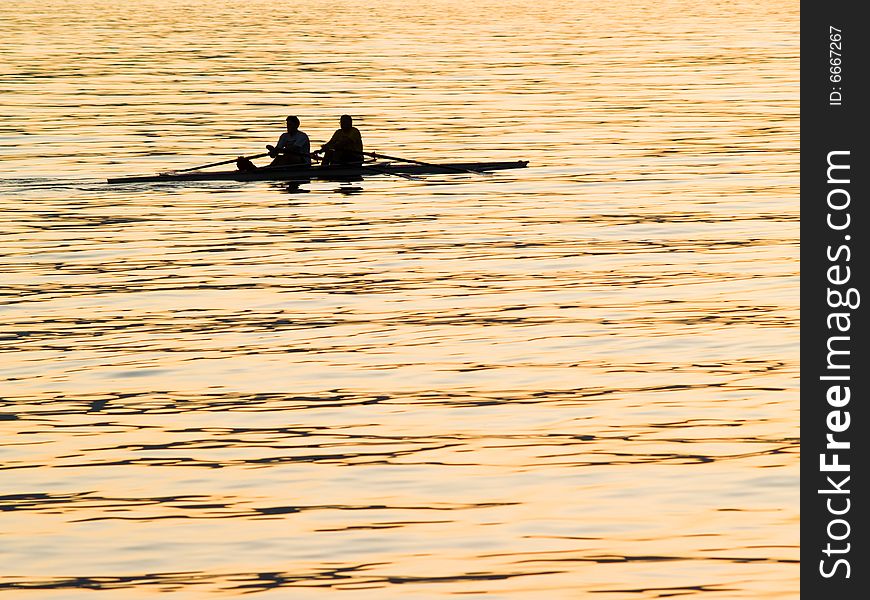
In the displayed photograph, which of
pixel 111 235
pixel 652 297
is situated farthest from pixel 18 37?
pixel 652 297

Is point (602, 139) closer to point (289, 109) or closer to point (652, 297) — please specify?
point (289, 109)

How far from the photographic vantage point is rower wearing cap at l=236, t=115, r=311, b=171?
33219 millimetres

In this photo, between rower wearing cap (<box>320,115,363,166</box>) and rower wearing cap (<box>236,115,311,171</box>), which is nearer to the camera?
rower wearing cap (<box>236,115,311,171</box>)

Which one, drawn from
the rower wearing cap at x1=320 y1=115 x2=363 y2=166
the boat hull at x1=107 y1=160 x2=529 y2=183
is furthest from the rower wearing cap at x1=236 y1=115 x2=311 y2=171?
the rower wearing cap at x1=320 y1=115 x2=363 y2=166

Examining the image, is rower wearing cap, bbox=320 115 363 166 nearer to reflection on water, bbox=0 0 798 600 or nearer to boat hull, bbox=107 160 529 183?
boat hull, bbox=107 160 529 183

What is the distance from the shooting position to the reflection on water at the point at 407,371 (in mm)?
12688

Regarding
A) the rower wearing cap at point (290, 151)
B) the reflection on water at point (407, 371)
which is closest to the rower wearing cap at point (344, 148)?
the rower wearing cap at point (290, 151)

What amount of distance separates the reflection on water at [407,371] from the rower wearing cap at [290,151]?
2.20 ft

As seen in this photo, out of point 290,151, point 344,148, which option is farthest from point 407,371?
point 344,148

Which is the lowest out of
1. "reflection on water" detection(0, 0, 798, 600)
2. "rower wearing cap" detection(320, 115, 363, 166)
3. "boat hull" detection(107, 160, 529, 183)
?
"reflection on water" detection(0, 0, 798, 600)

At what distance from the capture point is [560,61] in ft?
262

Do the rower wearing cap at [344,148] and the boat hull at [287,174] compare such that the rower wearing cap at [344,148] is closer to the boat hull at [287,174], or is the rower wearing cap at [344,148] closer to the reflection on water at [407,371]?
the boat hull at [287,174]

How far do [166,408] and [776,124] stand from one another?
3316cm

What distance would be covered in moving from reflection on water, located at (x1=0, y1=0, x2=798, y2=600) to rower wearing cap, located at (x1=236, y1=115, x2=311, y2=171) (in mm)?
671
